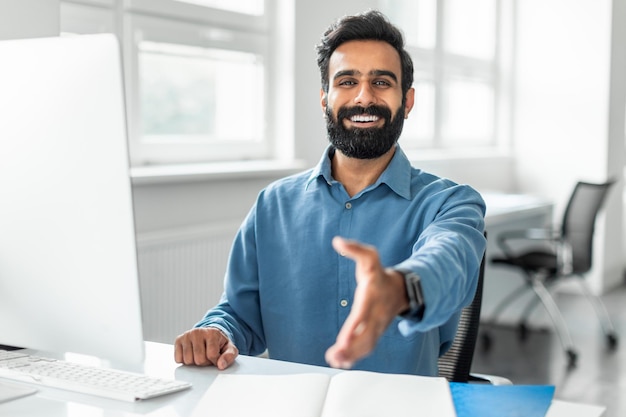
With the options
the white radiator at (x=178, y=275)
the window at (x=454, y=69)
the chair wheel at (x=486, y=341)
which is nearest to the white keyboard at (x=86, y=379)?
the white radiator at (x=178, y=275)

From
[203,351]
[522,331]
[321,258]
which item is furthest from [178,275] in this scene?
[522,331]

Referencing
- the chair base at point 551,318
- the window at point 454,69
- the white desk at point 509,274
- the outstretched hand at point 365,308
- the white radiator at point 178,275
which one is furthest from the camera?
the window at point 454,69

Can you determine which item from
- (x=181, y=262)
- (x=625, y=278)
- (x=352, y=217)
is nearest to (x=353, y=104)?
(x=352, y=217)

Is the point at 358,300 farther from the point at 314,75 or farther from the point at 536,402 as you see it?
the point at 314,75

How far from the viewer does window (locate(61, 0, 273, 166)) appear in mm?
3486

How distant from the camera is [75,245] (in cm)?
116

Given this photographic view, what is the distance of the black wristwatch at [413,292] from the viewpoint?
3.63ft

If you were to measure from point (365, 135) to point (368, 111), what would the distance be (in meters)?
0.06

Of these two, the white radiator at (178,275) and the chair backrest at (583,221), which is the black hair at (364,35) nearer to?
the white radiator at (178,275)

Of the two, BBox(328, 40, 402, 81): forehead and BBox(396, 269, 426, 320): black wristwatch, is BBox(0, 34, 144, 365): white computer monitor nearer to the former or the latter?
BBox(396, 269, 426, 320): black wristwatch

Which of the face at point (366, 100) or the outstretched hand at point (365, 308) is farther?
the face at point (366, 100)

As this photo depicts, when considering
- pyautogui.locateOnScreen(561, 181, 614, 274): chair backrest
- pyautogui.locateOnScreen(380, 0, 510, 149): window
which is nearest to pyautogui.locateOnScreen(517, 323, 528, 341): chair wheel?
pyautogui.locateOnScreen(561, 181, 614, 274): chair backrest

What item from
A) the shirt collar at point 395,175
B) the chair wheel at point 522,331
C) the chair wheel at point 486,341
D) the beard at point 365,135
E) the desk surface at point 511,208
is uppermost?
the beard at point 365,135

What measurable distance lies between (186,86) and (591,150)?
358 cm
